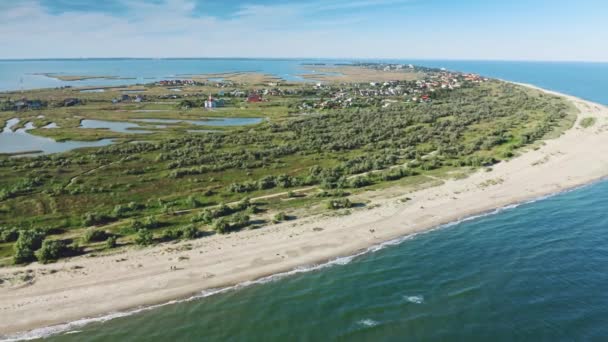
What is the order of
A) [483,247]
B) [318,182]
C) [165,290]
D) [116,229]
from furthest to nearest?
1. [318,182]
2. [116,229]
3. [483,247]
4. [165,290]

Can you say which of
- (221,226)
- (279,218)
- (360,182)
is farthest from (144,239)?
(360,182)

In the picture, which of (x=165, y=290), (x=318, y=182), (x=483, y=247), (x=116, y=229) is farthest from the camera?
(x=318, y=182)

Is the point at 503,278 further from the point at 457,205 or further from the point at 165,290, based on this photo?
the point at 165,290

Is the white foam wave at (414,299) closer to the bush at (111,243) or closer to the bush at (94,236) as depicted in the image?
the bush at (111,243)

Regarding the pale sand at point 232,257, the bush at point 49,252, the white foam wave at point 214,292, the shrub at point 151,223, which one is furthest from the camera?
the shrub at point 151,223

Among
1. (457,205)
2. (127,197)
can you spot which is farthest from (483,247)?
A: (127,197)

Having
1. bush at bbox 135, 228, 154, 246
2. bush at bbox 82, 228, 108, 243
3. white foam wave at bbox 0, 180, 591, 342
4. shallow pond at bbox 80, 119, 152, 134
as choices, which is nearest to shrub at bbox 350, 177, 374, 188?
white foam wave at bbox 0, 180, 591, 342

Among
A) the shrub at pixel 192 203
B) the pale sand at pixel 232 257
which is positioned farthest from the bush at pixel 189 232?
the shrub at pixel 192 203
